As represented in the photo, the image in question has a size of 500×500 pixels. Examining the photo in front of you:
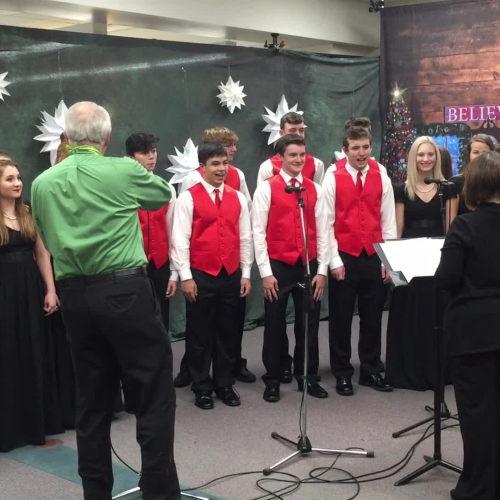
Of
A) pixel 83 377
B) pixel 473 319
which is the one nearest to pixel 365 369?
pixel 473 319

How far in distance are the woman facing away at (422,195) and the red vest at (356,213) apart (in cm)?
22

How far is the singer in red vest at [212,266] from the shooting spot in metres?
4.58

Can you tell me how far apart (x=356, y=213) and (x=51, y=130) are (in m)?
2.07

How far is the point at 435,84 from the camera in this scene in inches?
280

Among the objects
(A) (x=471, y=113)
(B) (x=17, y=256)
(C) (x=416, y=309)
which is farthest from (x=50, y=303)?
(A) (x=471, y=113)

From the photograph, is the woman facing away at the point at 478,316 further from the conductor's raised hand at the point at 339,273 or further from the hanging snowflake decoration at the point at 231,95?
the hanging snowflake decoration at the point at 231,95

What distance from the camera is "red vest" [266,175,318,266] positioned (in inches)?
182

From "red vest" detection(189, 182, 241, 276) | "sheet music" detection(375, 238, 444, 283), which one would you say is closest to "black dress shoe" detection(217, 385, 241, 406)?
"red vest" detection(189, 182, 241, 276)

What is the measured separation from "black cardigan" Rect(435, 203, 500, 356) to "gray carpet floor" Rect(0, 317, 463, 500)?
0.78m

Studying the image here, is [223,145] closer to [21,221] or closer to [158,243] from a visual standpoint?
[158,243]

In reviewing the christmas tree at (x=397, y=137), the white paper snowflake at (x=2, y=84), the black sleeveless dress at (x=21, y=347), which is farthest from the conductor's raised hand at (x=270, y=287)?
the christmas tree at (x=397, y=137)

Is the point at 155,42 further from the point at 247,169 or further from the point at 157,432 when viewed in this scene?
the point at 157,432

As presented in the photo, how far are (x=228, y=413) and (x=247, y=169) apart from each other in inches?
106

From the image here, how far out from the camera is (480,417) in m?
3.00
